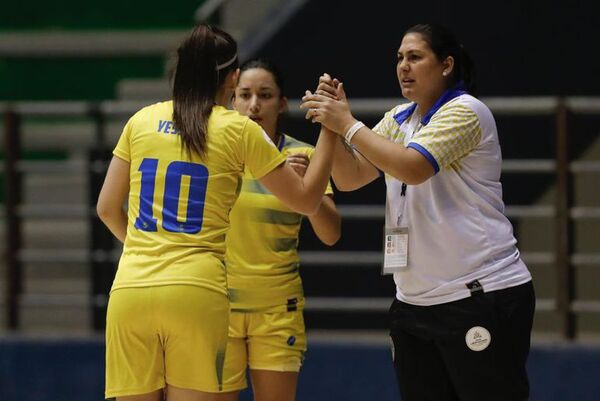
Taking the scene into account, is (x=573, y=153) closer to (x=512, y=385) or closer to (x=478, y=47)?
(x=478, y=47)

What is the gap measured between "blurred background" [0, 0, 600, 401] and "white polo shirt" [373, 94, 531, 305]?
2644mm

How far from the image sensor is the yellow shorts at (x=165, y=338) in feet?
12.6

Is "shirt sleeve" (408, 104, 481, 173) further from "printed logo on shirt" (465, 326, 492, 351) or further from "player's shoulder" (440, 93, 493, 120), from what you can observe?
"printed logo on shirt" (465, 326, 492, 351)

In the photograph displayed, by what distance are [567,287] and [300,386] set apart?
159 centimetres

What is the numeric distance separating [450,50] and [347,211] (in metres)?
2.94

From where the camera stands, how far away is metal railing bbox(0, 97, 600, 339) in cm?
685

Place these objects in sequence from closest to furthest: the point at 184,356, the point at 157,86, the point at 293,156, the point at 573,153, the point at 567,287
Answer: the point at 184,356, the point at 293,156, the point at 567,287, the point at 573,153, the point at 157,86

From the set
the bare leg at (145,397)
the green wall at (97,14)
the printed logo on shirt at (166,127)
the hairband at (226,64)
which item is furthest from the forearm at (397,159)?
the green wall at (97,14)

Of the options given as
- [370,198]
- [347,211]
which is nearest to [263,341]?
[347,211]

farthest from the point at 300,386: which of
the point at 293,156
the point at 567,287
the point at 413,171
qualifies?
the point at 413,171

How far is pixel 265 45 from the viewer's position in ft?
24.5

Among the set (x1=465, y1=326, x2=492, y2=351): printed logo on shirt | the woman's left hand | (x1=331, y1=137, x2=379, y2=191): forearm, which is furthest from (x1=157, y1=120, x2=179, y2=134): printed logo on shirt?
(x1=465, y1=326, x2=492, y2=351): printed logo on shirt

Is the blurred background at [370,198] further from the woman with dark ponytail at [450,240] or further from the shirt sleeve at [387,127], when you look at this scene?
the woman with dark ponytail at [450,240]

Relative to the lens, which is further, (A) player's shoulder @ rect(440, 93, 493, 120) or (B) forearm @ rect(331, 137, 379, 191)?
(B) forearm @ rect(331, 137, 379, 191)
